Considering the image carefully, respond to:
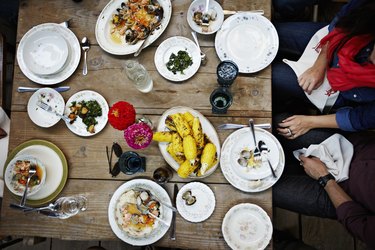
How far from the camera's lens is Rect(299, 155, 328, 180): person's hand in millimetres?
1456

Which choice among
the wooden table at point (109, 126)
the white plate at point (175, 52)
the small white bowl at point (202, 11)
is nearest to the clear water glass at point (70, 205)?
the wooden table at point (109, 126)

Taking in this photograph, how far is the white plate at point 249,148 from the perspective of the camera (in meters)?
1.27

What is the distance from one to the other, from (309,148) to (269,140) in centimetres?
30

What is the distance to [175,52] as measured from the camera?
1395mm

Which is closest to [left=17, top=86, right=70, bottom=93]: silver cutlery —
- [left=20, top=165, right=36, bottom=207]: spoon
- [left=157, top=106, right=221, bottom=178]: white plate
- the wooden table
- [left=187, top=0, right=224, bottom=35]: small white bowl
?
the wooden table

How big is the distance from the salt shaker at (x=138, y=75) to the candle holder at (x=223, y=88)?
276mm

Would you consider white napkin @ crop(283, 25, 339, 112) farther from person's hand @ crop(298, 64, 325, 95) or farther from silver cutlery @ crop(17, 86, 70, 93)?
silver cutlery @ crop(17, 86, 70, 93)

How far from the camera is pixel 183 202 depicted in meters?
1.28

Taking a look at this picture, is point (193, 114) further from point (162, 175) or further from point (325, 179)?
point (325, 179)

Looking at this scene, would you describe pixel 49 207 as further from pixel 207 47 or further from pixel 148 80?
pixel 207 47

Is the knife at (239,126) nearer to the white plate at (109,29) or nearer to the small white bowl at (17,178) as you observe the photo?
the white plate at (109,29)

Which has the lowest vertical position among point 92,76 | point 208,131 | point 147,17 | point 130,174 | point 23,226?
point 23,226

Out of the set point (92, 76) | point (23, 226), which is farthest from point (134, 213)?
point (92, 76)

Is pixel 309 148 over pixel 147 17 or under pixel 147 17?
under
